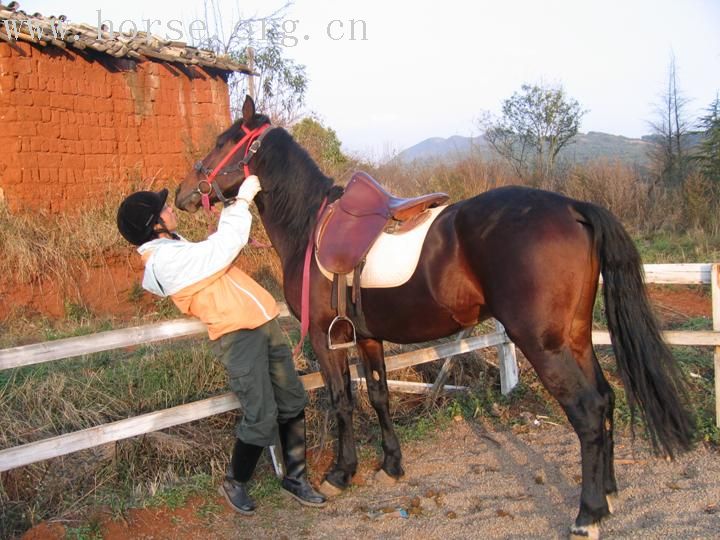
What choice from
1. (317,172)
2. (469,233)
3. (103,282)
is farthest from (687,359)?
(103,282)

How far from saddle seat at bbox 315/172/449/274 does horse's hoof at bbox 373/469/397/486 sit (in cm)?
144

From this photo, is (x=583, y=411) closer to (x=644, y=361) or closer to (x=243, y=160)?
(x=644, y=361)

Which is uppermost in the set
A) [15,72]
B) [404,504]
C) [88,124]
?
[15,72]

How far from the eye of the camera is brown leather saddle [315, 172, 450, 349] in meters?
3.27

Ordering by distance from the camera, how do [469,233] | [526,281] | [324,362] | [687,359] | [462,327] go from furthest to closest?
[687,359], [324,362], [462,327], [469,233], [526,281]

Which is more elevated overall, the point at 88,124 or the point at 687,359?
the point at 88,124

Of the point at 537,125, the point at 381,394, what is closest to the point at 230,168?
the point at 381,394

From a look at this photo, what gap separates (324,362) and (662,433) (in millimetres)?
1867

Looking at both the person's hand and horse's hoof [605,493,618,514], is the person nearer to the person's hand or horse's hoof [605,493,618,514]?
the person's hand

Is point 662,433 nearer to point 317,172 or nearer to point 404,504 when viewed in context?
point 404,504

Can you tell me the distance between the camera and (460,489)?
3613 millimetres

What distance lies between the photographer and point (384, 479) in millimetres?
3832

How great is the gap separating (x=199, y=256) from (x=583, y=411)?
6.64 ft

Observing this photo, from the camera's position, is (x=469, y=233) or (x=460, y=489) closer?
(x=469, y=233)
